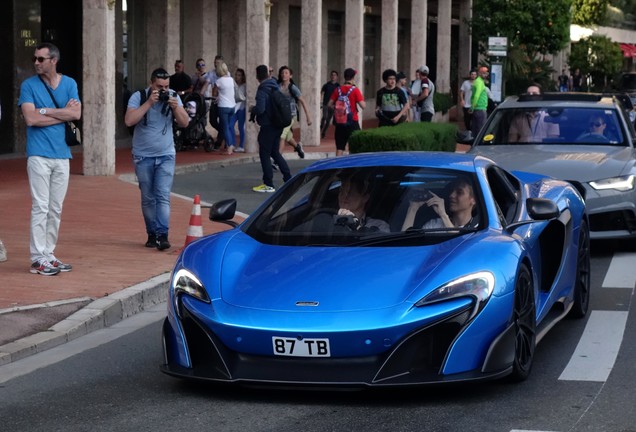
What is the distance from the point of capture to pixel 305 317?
266 inches

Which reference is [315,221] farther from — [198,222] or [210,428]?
[198,222]

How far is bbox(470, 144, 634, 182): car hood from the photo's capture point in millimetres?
13039

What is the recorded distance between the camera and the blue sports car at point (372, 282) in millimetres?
6672

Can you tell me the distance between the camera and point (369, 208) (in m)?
8.02

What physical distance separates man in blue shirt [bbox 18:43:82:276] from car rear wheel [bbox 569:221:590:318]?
170 inches

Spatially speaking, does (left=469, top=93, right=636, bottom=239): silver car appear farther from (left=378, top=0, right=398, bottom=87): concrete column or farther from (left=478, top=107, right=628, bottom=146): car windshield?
(left=378, top=0, right=398, bottom=87): concrete column

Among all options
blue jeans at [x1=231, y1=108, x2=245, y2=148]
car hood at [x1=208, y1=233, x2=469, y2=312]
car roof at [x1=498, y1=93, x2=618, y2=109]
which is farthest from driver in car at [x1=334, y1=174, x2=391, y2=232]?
blue jeans at [x1=231, y1=108, x2=245, y2=148]

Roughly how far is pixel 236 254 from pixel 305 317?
3.04ft

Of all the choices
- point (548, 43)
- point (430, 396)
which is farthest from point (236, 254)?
point (548, 43)

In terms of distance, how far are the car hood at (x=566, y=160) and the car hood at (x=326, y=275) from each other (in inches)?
227

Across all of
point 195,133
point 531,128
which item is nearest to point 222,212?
point 531,128

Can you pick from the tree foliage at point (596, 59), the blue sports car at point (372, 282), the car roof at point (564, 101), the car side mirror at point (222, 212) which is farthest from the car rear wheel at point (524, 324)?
the tree foliage at point (596, 59)

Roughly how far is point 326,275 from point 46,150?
4.83m

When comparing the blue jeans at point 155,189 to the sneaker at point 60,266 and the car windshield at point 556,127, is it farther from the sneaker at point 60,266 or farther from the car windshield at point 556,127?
the car windshield at point 556,127
